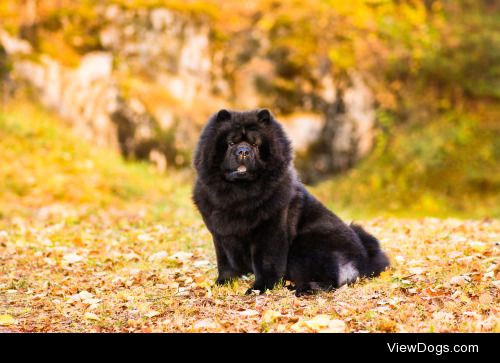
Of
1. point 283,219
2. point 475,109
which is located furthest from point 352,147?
point 283,219

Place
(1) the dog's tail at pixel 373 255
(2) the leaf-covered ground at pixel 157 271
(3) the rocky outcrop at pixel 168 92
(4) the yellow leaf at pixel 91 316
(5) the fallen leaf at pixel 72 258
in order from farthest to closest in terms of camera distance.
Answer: (3) the rocky outcrop at pixel 168 92
(5) the fallen leaf at pixel 72 258
(1) the dog's tail at pixel 373 255
(4) the yellow leaf at pixel 91 316
(2) the leaf-covered ground at pixel 157 271

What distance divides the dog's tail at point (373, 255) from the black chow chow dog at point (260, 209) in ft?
1.06

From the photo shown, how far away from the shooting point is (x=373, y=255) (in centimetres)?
635

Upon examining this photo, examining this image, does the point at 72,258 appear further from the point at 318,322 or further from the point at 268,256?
the point at 318,322

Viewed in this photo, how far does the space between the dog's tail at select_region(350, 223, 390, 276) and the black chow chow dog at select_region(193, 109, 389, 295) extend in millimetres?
323

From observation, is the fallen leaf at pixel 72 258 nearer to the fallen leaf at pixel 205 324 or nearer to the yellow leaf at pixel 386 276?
the fallen leaf at pixel 205 324

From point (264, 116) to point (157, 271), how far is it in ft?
7.51

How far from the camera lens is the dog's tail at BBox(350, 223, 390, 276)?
245 inches

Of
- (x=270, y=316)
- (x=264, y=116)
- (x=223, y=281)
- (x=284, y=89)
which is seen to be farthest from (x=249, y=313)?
(x=284, y=89)

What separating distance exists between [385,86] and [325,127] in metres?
1.72

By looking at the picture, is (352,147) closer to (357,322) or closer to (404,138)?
(404,138)

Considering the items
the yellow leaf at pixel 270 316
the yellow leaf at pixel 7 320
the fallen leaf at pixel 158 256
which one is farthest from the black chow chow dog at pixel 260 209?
the yellow leaf at pixel 7 320

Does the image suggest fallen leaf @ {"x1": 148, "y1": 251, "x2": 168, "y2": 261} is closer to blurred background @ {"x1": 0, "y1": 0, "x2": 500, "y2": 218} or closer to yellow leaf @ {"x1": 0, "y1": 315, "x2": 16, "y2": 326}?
yellow leaf @ {"x1": 0, "y1": 315, "x2": 16, "y2": 326}

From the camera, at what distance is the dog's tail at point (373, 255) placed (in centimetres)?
621
